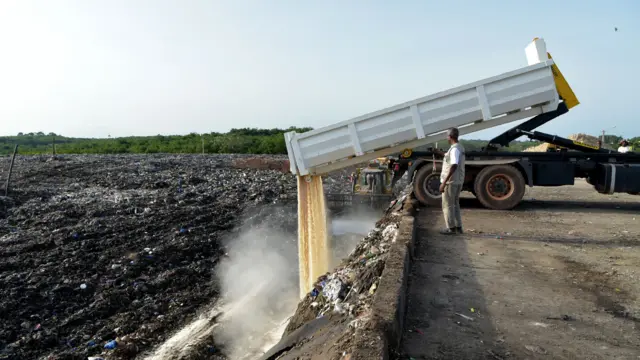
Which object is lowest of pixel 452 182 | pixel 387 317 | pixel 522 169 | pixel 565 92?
pixel 387 317

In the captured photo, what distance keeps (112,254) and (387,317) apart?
6406 millimetres

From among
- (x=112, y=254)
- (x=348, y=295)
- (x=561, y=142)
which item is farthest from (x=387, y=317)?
(x=561, y=142)

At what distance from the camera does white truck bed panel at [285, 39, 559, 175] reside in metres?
6.70

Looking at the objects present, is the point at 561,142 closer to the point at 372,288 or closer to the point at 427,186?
the point at 427,186

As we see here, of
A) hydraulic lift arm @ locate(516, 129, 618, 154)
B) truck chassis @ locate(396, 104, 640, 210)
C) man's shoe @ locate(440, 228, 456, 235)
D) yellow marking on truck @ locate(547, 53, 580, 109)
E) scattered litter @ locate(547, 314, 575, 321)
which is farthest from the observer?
hydraulic lift arm @ locate(516, 129, 618, 154)

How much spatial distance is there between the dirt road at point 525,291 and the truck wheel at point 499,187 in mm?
865

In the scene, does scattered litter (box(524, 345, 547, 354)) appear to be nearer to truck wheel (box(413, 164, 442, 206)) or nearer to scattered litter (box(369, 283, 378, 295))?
scattered litter (box(369, 283, 378, 295))

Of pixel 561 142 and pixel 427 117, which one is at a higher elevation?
pixel 427 117

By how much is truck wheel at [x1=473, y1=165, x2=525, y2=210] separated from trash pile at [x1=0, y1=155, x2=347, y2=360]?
4516 millimetres

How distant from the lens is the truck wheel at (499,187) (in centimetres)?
771

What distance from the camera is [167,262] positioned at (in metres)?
7.79

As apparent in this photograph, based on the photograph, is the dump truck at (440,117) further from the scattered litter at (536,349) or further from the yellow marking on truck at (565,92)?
the scattered litter at (536,349)

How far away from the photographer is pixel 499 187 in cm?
783

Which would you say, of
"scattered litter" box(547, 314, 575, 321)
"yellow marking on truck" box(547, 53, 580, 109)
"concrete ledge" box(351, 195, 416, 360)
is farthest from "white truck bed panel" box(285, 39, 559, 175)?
"scattered litter" box(547, 314, 575, 321)
